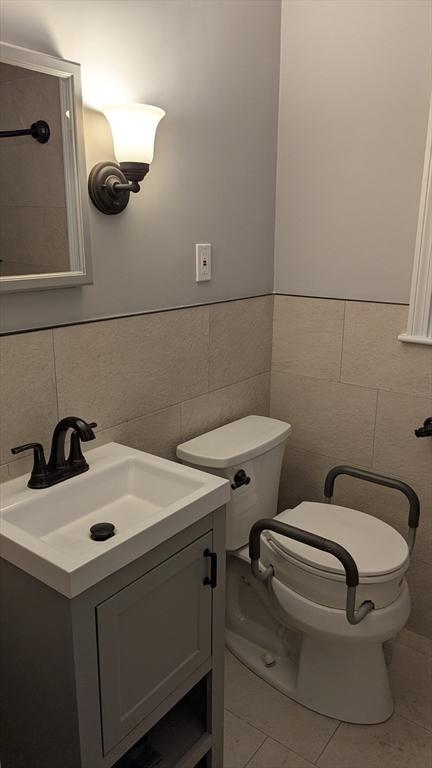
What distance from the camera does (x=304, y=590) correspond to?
1.67 metres

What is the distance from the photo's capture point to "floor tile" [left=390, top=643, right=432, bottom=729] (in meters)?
1.77

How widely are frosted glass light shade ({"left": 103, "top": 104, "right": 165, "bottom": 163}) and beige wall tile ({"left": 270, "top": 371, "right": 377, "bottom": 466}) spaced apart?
110 centimetres

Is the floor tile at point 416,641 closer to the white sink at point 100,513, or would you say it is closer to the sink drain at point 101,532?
the white sink at point 100,513

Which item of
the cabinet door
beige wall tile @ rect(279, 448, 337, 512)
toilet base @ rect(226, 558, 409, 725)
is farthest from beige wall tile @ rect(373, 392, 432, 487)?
the cabinet door

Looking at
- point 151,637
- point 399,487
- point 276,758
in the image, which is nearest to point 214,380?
point 399,487

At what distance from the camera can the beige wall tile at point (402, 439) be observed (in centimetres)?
192

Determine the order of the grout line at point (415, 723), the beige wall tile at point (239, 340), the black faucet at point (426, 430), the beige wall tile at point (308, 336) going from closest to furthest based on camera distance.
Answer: the grout line at point (415, 723) → the black faucet at point (426, 430) → the beige wall tile at point (239, 340) → the beige wall tile at point (308, 336)

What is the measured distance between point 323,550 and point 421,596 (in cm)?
81

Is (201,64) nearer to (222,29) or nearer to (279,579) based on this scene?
(222,29)

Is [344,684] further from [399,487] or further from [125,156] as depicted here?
[125,156]

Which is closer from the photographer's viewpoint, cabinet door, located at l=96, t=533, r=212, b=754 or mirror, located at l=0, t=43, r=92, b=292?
cabinet door, located at l=96, t=533, r=212, b=754

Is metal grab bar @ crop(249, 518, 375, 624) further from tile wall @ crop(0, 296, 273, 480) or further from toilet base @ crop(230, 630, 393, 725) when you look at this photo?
tile wall @ crop(0, 296, 273, 480)

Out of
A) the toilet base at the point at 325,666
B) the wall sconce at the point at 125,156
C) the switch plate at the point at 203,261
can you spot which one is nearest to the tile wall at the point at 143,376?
→ the switch plate at the point at 203,261

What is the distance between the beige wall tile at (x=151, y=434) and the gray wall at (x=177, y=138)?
1.10 feet
